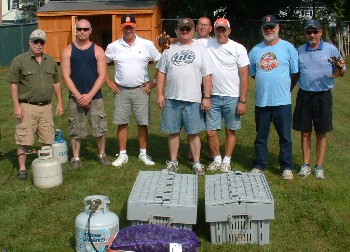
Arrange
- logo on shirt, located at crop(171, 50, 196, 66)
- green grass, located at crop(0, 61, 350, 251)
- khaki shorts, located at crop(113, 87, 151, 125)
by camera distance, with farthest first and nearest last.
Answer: khaki shorts, located at crop(113, 87, 151, 125)
logo on shirt, located at crop(171, 50, 196, 66)
green grass, located at crop(0, 61, 350, 251)

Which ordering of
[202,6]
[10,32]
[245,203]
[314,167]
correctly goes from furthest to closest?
[202,6] → [10,32] → [314,167] → [245,203]

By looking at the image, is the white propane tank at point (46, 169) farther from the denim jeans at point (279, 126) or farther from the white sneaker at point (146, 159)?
the denim jeans at point (279, 126)

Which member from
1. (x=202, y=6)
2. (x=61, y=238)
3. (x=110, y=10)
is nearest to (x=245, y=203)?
(x=61, y=238)

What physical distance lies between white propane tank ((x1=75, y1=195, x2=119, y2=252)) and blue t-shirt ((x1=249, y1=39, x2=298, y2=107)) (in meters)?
2.61

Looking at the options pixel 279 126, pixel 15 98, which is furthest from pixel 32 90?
pixel 279 126

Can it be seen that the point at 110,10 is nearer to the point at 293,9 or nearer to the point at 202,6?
the point at 202,6

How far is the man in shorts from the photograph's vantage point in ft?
20.8

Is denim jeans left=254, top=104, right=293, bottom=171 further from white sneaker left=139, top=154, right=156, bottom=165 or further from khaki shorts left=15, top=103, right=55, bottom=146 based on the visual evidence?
khaki shorts left=15, top=103, right=55, bottom=146

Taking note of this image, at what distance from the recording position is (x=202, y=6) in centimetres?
2398

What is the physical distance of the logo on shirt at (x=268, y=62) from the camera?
5902 mm

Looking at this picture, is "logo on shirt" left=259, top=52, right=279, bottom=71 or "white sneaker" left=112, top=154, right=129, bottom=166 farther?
"white sneaker" left=112, top=154, right=129, bottom=166

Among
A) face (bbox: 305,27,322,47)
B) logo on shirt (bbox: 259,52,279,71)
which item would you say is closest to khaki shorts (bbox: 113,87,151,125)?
logo on shirt (bbox: 259,52,279,71)

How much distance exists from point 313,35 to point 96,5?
18.0 meters

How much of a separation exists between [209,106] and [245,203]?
2099 mm
